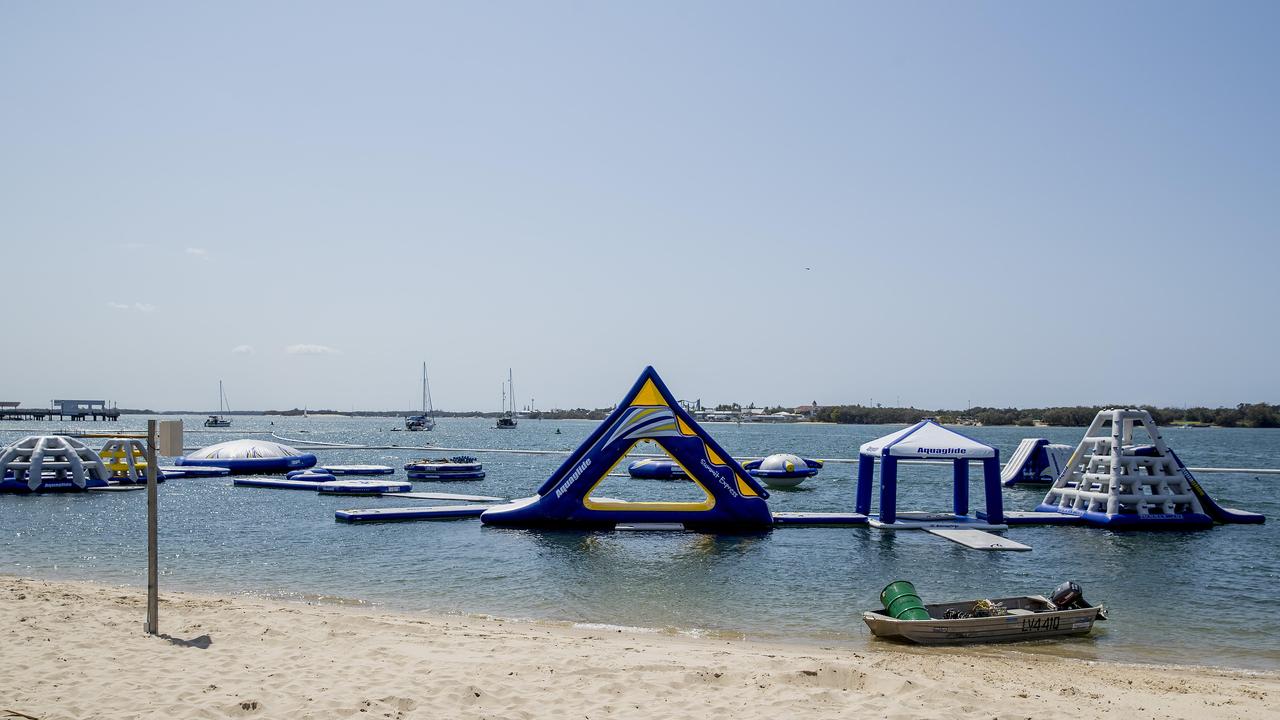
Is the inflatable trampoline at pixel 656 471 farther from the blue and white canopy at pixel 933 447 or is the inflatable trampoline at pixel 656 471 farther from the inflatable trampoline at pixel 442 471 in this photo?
the blue and white canopy at pixel 933 447

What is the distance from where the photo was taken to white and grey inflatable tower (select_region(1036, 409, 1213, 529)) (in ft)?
86.5

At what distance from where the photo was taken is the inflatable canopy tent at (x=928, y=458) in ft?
78.6

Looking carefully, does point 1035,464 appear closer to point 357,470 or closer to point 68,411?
point 357,470

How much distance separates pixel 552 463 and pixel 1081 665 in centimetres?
5437

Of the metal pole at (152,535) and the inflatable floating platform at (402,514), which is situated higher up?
the metal pole at (152,535)

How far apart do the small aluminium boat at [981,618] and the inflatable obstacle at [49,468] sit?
34969 millimetres

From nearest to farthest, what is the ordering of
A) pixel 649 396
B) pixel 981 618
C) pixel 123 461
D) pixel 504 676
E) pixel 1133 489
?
1. pixel 504 676
2. pixel 981 618
3. pixel 649 396
4. pixel 1133 489
5. pixel 123 461

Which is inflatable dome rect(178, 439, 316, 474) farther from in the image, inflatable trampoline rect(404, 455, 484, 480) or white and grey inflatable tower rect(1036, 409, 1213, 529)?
white and grey inflatable tower rect(1036, 409, 1213, 529)

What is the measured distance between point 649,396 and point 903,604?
40.1 feet

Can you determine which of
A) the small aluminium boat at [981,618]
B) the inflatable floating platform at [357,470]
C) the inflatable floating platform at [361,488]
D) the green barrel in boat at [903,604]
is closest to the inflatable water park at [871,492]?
the inflatable floating platform at [361,488]

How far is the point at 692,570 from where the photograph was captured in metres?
19.0

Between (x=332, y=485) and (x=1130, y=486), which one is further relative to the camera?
(x=332, y=485)

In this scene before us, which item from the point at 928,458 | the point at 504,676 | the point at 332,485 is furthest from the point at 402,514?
the point at 504,676

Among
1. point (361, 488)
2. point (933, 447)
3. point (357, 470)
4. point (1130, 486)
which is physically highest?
point (933, 447)
